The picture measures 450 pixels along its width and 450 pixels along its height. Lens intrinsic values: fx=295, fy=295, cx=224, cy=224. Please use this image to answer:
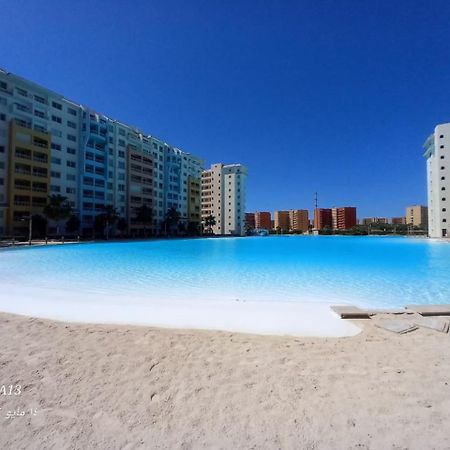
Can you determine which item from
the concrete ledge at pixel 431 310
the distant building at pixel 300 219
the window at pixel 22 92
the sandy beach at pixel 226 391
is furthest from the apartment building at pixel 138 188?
the distant building at pixel 300 219

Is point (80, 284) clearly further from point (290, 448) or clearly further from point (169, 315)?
point (290, 448)

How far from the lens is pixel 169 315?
6.86m

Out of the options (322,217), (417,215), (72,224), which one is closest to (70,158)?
(72,224)

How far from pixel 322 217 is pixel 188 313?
126m

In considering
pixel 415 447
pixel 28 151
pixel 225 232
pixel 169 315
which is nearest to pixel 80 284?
pixel 169 315

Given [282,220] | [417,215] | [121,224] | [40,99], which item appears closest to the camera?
[40,99]

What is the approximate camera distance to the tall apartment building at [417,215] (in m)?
114

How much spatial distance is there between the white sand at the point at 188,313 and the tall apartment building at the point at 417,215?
415 ft

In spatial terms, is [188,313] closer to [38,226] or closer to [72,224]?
[38,226]

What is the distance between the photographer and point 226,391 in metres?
3.57

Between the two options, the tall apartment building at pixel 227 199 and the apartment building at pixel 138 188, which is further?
the tall apartment building at pixel 227 199

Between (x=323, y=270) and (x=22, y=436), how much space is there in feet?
50.0

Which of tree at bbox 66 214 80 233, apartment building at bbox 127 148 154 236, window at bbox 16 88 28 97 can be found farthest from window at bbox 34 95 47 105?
tree at bbox 66 214 80 233

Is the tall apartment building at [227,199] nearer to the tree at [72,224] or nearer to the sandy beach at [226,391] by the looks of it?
the tree at [72,224]
